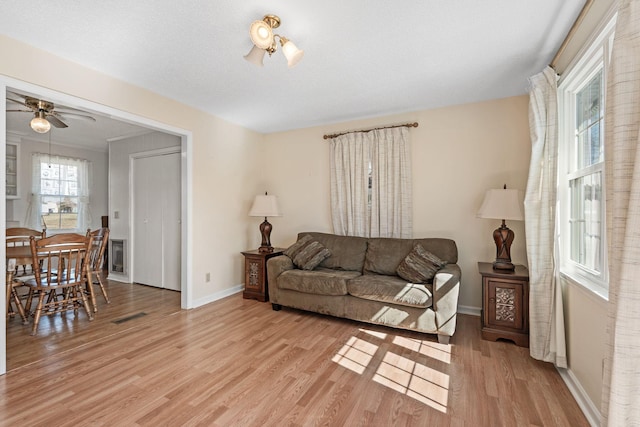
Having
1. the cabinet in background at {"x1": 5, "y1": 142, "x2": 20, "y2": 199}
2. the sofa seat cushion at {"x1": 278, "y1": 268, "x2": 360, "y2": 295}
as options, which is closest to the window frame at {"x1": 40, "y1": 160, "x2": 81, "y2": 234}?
the cabinet in background at {"x1": 5, "y1": 142, "x2": 20, "y2": 199}

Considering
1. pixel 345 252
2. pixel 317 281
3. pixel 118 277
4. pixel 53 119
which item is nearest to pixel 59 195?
pixel 118 277

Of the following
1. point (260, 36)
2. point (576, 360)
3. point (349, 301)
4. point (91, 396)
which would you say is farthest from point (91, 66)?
point (576, 360)

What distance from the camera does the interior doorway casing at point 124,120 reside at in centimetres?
212

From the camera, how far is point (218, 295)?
4020 mm

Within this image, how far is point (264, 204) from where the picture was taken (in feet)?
13.5

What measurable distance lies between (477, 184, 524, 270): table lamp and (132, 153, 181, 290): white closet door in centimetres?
401

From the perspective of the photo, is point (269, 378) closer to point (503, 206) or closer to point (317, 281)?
point (317, 281)

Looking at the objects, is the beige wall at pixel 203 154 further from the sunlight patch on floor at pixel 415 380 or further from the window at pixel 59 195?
the window at pixel 59 195

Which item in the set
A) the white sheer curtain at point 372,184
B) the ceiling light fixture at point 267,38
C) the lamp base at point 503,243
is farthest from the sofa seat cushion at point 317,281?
the ceiling light fixture at point 267,38

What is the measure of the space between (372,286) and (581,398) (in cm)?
163

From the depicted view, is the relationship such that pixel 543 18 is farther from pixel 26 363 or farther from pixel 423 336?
pixel 26 363

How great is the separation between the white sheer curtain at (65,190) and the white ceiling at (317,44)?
388 cm

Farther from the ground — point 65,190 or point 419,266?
point 65,190

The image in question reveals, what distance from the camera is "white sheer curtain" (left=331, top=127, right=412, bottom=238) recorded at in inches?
148
